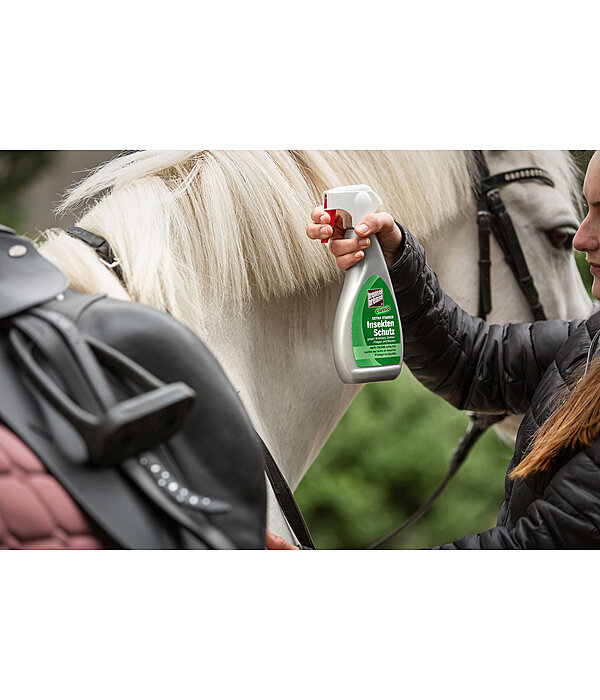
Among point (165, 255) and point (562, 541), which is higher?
point (165, 255)

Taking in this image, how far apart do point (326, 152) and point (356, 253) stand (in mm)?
136

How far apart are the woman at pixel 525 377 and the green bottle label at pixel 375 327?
0.12 feet

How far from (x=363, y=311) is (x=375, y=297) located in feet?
0.08

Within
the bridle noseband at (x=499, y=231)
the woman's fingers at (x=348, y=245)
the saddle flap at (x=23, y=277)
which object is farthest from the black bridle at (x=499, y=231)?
the saddle flap at (x=23, y=277)

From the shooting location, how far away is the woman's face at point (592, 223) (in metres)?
0.68

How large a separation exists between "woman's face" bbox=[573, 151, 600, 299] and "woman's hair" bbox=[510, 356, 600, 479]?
121mm

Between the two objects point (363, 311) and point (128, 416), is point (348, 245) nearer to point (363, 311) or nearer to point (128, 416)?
point (363, 311)

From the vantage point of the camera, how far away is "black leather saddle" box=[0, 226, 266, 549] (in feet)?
1.52

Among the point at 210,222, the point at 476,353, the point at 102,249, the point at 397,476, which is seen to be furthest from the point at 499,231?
the point at 397,476

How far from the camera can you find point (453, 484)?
288 cm

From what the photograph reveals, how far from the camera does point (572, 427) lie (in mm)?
621

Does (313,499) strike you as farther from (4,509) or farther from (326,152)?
(4,509)

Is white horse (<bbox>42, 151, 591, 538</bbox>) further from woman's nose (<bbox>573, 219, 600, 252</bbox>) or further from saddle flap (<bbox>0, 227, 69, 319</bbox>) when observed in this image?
woman's nose (<bbox>573, 219, 600, 252</bbox>)
